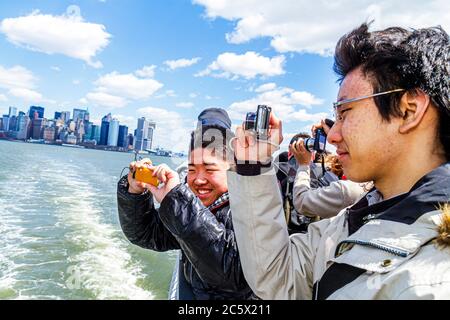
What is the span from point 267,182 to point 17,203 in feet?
51.1

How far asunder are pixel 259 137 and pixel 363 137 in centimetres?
42

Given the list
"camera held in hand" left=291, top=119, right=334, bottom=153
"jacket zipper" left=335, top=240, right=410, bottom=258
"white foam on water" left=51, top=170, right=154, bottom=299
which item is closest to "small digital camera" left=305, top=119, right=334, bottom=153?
"camera held in hand" left=291, top=119, right=334, bottom=153

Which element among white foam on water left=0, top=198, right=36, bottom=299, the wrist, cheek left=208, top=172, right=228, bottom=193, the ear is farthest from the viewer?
white foam on water left=0, top=198, right=36, bottom=299

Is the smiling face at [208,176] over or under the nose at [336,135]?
under

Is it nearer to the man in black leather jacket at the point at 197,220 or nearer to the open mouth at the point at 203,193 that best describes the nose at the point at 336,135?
the man in black leather jacket at the point at 197,220

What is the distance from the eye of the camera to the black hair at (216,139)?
2.38 meters

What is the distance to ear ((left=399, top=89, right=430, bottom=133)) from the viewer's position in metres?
1.34

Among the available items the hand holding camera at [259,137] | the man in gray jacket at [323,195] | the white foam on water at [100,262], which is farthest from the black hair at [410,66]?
the white foam on water at [100,262]

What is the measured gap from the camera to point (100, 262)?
849 cm

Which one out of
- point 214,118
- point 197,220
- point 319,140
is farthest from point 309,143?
point 197,220

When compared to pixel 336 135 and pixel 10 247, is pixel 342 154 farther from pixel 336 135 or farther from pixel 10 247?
pixel 10 247

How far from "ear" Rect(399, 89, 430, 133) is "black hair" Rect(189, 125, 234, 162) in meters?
1.21

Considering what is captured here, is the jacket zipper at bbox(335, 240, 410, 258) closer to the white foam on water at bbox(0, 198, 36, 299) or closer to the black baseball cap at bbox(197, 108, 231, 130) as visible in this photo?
the black baseball cap at bbox(197, 108, 231, 130)
